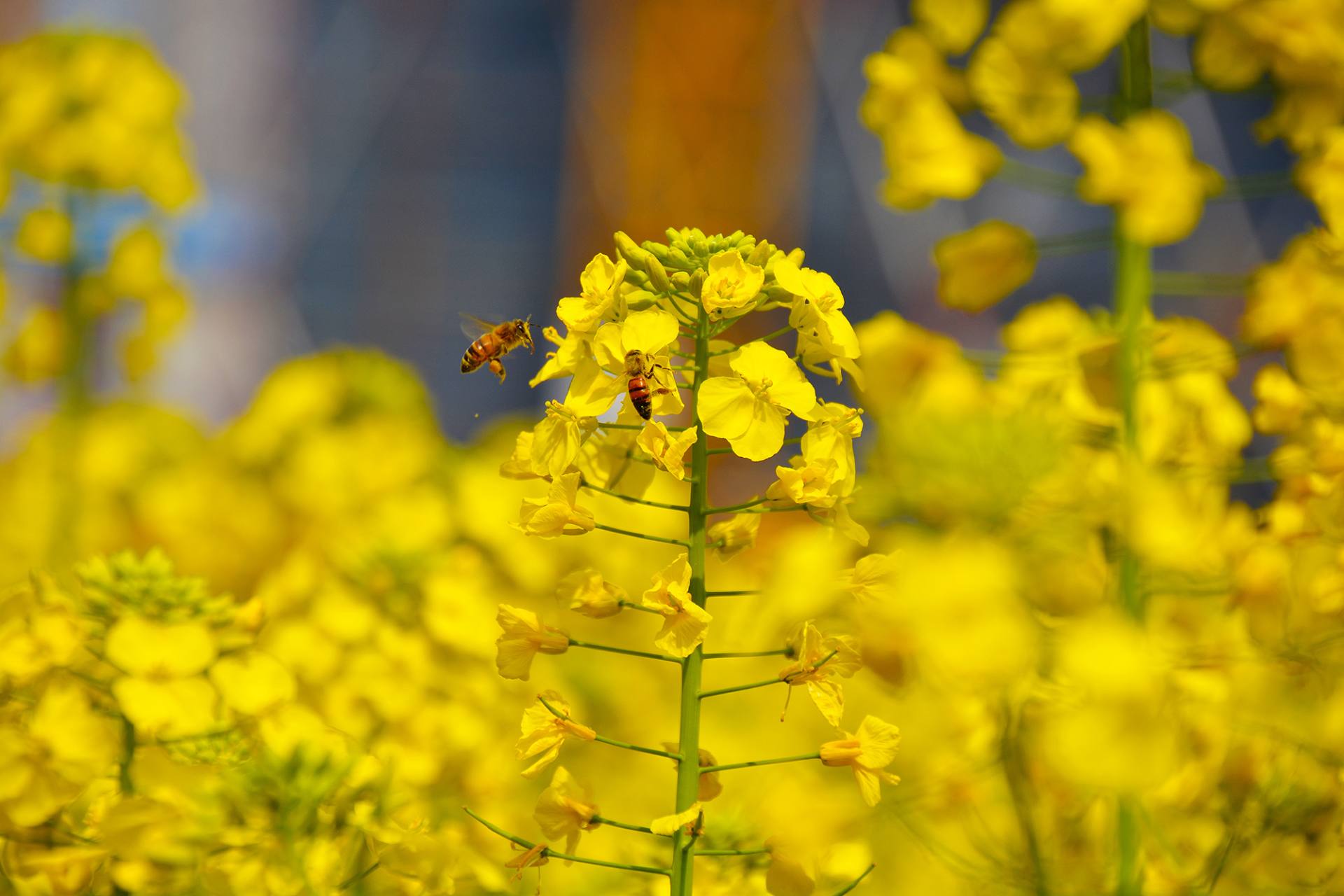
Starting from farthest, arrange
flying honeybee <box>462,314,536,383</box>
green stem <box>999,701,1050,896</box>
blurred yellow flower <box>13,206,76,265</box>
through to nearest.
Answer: blurred yellow flower <box>13,206,76,265</box> → flying honeybee <box>462,314,536,383</box> → green stem <box>999,701,1050,896</box>

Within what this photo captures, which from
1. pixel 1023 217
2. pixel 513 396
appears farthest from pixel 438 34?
pixel 1023 217

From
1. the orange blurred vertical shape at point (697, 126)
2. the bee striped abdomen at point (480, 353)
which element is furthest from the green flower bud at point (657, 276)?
the orange blurred vertical shape at point (697, 126)

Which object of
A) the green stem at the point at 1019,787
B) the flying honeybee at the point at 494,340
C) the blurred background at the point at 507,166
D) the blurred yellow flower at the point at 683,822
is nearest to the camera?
the blurred yellow flower at the point at 683,822

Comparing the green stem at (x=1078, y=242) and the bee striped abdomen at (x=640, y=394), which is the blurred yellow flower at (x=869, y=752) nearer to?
the bee striped abdomen at (x=640, y=394)

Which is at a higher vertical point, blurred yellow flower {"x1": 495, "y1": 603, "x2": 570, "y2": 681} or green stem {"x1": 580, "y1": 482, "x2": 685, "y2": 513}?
green stem {"x1": 580, "y1": 482, "x2": 685, "y2": 513}

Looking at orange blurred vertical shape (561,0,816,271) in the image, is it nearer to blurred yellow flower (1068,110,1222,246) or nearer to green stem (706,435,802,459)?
blurred yellow flower (1068,110,1222,246)

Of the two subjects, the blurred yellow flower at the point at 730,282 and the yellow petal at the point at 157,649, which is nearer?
the blurred yellow flower at the point at 730,282

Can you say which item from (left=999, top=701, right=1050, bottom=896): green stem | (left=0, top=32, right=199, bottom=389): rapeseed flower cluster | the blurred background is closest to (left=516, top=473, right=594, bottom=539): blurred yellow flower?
(left=999, top=701, right=1050, bottom=896): green stem
